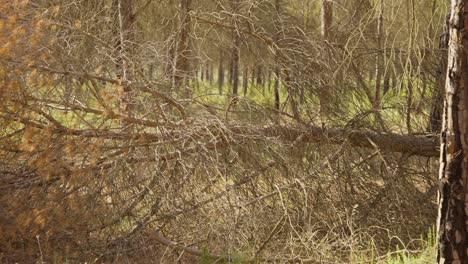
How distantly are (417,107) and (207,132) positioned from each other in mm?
2773

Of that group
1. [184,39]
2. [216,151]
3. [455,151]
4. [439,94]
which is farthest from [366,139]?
[455,151]

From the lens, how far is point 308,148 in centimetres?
707

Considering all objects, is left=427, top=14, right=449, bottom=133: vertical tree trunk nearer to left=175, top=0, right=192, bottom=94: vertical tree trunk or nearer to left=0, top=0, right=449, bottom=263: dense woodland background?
left=0, top=0, right=449, bottom=263: dense woodland background

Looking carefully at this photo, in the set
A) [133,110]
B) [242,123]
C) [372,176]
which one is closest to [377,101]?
[372,176]

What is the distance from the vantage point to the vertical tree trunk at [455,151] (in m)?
3.77

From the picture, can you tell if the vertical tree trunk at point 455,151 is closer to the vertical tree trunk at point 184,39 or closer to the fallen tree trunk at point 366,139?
the fallen tree trunk at point 366,139

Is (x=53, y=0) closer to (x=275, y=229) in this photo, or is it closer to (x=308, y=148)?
(x=308, y=148)

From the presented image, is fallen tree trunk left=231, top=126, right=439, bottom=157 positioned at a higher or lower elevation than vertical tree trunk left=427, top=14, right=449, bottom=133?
lower

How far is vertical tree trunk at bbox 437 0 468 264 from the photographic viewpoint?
12.4 feet

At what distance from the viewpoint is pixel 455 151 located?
385cm

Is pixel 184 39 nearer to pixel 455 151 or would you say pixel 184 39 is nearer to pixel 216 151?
pixel 216 151

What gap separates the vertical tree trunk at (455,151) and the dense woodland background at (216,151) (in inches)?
28.7

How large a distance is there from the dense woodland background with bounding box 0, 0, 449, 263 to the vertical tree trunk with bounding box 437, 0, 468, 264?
729mm

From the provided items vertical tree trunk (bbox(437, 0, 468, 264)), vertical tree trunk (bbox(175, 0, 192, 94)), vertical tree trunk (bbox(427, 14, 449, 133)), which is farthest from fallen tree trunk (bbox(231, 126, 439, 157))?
vertical tree trunk (bbox(437, 0, 468, 264))
